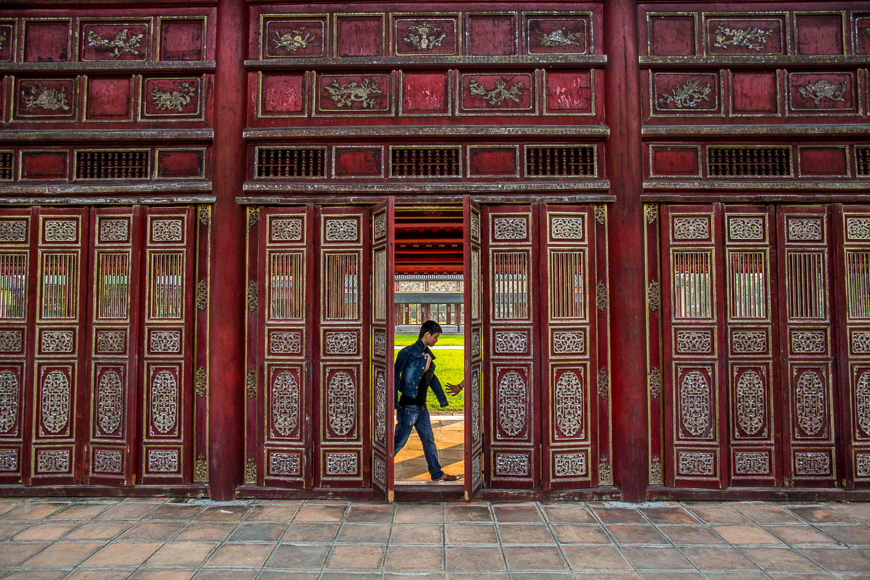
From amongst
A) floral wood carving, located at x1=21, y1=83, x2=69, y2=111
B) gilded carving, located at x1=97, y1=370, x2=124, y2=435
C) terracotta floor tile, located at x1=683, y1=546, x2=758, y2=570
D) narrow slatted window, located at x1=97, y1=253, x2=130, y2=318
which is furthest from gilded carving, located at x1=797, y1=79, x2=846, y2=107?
floral wood carving, located at x1=21, y1=83, x2=69, y2=111

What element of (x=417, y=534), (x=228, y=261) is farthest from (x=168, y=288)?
(x=417, y=534)

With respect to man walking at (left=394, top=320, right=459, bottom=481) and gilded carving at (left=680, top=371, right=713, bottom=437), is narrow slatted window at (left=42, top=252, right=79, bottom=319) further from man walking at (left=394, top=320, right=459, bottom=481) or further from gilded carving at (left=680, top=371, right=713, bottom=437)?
gilded carving at (left=680, top=371, right=713, bottom=437)

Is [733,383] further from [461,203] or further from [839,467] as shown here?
[461,203]

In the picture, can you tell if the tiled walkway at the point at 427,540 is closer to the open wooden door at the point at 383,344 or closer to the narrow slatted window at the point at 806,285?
the open wooden door at the point at 383,344

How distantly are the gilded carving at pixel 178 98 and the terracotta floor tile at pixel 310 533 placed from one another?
4.04 meters

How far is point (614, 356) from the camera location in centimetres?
475

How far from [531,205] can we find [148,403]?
4076 mm

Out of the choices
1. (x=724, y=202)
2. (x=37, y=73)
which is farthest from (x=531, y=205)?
(x=37, y=73)

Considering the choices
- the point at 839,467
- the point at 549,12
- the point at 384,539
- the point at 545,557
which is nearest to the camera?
the point at 545,557

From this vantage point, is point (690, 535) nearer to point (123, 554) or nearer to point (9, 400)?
point (123, 554)

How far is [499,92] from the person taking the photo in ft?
16.3

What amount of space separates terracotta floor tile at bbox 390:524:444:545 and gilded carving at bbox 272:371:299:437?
4.55 ft

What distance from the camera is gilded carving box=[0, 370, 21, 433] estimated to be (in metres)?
4.81

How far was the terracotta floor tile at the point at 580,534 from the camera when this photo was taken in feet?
12.6
